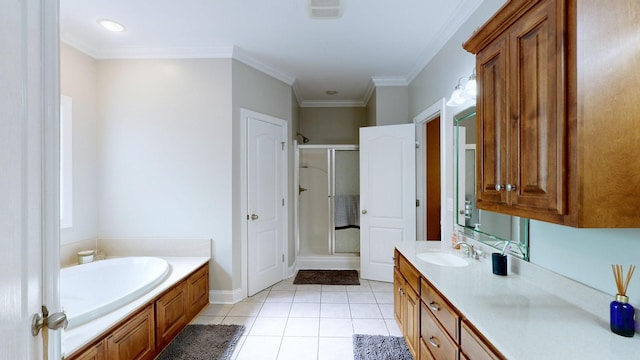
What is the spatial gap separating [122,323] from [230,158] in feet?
5.36

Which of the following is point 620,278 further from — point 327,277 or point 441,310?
point 327,277

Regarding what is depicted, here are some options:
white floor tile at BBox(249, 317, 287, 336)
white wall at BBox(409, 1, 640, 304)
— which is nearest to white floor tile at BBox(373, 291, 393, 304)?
white floor tile at BBox(249, 317, 287, 336)

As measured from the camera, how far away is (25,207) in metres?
0.72

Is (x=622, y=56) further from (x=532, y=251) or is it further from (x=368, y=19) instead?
(x=368, y=19)

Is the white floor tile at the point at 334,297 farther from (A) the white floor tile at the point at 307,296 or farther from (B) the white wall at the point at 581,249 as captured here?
(B) the white wall at the point at 581,249

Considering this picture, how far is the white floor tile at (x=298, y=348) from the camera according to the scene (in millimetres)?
2078

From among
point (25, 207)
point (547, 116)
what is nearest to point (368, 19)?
point (547, 116)

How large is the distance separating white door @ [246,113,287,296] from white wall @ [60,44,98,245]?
4.96 ft

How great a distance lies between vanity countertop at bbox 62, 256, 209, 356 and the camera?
4.79 ft

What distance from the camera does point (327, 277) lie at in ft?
→ 12.3

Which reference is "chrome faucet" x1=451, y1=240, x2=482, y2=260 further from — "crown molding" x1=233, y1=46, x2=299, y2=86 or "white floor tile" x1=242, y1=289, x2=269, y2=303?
"crown molding" x1=233, y1=46, x2=299, y2=86

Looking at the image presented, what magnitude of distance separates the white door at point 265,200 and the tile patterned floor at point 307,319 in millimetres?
232

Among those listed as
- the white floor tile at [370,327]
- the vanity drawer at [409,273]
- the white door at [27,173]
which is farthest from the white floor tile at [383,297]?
the white door at [27,173]

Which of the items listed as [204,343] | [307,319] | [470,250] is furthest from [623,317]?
[204,343]
